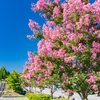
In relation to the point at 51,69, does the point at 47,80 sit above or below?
below

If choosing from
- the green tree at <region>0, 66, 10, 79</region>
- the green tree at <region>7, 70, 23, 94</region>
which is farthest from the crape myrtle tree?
the green tree at <region>0, 66, 10, 79</region>

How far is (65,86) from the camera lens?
24.1 feet

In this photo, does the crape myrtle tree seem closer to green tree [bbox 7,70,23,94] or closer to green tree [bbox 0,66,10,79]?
green tree [bbox 7,70,23,94]

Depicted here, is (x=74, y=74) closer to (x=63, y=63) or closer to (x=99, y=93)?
(x=63, y=63)

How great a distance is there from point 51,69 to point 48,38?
212 cm

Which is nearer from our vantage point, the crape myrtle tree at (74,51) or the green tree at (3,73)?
the crape myrtle tree at (74,51)

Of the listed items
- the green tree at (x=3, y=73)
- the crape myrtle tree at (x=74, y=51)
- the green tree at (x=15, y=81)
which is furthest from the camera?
the green tree at (x=3, y=73)

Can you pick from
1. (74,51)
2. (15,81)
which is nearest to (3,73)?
(15,81)

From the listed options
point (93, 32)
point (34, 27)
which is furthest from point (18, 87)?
point (93, 32)

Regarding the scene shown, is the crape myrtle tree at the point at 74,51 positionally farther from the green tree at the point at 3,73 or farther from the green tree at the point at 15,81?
the green tree at the point at 3,73

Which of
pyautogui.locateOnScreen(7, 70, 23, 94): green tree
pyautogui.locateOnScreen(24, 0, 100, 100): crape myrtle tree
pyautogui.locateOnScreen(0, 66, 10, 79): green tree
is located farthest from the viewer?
pyautogui.locateOnScreen(0, 66, 10, 79): green tree

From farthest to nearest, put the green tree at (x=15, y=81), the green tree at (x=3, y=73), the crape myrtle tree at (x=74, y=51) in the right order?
the green tree at (x=3, y=73) < the green tree at (x=15, y=81) < the crape myrtle tree at (x=74, y=51)

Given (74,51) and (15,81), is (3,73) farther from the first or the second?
(74,51)

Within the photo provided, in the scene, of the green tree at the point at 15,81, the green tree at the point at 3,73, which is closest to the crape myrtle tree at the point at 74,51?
the green tree at the point at 15,81
